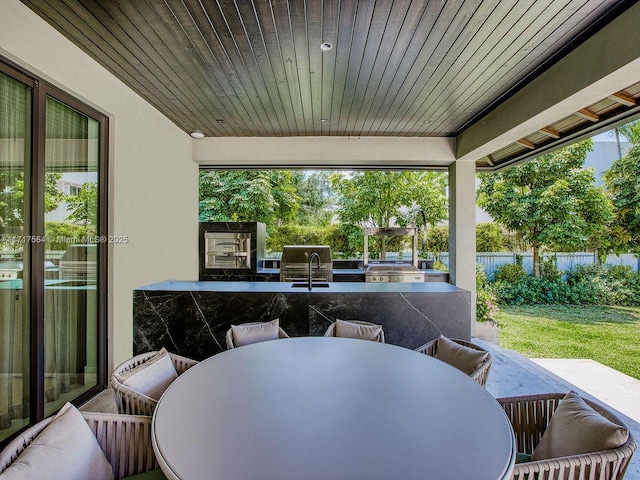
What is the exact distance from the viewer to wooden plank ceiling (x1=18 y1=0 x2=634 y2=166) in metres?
2.04

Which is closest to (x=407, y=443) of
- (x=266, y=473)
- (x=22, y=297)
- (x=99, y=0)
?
(x=266, y=473)

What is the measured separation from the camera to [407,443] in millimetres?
1036

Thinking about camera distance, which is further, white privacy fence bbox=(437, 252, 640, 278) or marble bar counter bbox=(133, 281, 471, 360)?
white privacy fence bbox=(437, 252, 640, 278)

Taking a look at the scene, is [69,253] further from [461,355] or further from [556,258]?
[556,258]

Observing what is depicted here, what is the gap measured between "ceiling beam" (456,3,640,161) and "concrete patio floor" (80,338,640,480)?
2.59 metres

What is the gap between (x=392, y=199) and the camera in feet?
26.7

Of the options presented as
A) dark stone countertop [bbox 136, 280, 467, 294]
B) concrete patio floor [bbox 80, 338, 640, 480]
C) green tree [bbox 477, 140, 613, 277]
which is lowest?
concrete patio floor [bbox 80, 338, 640, 480]

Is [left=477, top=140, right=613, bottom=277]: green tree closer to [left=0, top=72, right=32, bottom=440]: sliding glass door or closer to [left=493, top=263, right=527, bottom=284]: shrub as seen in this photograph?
[left=493, top=263, right=527, bottom=284]: shrub

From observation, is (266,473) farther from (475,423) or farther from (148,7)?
(148,7)

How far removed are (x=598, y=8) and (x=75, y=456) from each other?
3.51 metres

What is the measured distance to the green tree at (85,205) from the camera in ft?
8.69

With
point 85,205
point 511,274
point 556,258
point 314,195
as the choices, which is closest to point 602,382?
point 511,274

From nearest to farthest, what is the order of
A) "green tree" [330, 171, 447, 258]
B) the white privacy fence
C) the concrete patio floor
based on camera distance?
the concrete patio floor → the white privacy fence → "green tree" [330, 171, 447, 258]

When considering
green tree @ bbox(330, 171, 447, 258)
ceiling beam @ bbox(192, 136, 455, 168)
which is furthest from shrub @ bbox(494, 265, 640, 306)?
ceiling beam @ bbox(192, 136, 455, 168)
